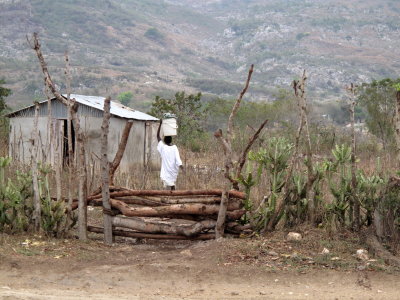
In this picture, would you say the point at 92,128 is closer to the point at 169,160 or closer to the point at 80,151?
the point at 169,160

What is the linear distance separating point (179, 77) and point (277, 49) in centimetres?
2054

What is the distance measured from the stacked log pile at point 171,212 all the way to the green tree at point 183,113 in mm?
15451

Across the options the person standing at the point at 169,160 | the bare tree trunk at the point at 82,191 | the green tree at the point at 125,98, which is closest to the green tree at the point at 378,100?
the person standing at the point at 169,160

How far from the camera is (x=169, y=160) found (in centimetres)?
833

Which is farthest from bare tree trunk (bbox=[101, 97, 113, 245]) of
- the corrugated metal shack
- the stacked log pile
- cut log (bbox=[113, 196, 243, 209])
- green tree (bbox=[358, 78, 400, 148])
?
green tree (bbox=[358, 78, 400, 148])

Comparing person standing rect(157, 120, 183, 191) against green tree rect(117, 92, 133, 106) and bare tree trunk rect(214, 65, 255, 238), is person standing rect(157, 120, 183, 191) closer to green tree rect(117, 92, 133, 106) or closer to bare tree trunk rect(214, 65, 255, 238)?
bare tree trunk rect(214, 65, 255, 238)

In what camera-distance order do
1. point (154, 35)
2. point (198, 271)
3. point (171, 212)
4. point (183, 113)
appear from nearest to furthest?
point (198, 271), point (171, 212), point (183, 113), point (154, 35)

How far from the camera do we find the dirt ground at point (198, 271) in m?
5.10

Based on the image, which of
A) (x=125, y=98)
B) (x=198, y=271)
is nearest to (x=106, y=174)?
(x=198, y=271)

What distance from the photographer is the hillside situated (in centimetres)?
6041

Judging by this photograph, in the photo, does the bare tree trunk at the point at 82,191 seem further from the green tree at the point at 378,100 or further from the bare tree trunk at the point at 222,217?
the green tree at the point at 378,100

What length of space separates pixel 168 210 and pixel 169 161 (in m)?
1.67

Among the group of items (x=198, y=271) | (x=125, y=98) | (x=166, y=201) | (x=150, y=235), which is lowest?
(x=198, y=271)

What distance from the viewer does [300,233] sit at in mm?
6727
